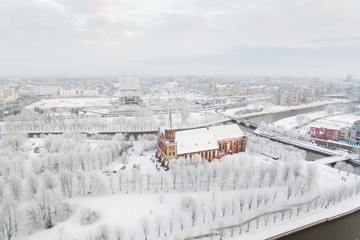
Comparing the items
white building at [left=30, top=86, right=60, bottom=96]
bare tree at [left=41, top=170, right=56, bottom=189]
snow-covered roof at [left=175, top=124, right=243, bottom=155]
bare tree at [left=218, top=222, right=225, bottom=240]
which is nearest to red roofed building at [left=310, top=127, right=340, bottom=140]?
snow-covered roof at [left=175, top=124, right=243, bottom=155]

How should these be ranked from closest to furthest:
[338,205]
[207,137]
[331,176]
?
[338,205] → [331,176] → [207,137]

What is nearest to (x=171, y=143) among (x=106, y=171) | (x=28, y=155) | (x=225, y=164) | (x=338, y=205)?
(x=225, y=164)

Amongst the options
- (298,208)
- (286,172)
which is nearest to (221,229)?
(298,208)

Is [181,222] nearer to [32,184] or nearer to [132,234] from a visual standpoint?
[132,234]

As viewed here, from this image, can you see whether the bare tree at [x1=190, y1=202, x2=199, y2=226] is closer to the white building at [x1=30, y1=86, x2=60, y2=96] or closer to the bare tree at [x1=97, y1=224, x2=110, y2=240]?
the bare tree at [x1=97, y1=224, x2=110, y2=240]

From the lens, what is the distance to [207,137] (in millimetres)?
35781

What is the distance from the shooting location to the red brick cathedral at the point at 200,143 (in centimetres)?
3294

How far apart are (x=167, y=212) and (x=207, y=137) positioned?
15661mm

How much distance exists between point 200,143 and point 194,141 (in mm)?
1083

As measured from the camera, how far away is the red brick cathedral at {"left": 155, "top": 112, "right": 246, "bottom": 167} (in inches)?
1297

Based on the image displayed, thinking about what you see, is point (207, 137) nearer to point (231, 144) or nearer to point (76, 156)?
point (231, 144)

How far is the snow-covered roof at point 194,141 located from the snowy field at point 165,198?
2.56 m

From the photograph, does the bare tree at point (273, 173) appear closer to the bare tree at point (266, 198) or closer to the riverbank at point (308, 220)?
the bare tree at point (266, 198)

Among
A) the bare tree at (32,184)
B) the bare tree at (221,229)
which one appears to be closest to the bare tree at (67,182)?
the bare tree at (32,184)
